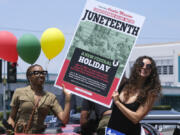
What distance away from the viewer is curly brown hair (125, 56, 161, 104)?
3254 millimetres

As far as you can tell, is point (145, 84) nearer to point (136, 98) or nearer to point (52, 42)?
point (136, 98)

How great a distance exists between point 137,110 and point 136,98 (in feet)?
0.35

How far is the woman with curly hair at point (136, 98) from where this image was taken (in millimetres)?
3201

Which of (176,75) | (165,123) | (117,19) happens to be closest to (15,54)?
(165,123)

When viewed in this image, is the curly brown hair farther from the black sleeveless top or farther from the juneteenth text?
the juneteenth text

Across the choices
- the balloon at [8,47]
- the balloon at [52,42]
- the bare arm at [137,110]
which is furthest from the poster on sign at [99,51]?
the balloon at [8,47]

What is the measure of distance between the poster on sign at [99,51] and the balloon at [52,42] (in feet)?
9.60

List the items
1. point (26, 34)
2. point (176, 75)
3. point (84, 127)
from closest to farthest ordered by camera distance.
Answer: point (84, 127) < point (26, 34) < point (176, 75)

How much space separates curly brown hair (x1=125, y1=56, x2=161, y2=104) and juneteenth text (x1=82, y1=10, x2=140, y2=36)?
17.9 inches

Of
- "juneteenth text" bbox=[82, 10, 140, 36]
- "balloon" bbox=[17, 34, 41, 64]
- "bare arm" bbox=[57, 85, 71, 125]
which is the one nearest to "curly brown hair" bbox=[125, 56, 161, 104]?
"juneteenth text" bbox=[82, 10, 140, 36]

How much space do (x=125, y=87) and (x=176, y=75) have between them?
2217 inches

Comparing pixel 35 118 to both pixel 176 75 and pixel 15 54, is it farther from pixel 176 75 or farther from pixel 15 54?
pixel 176 75

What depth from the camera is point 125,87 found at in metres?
3.37

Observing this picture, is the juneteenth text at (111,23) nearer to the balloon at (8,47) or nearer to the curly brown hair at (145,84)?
the curly brown hair at (145,84)
